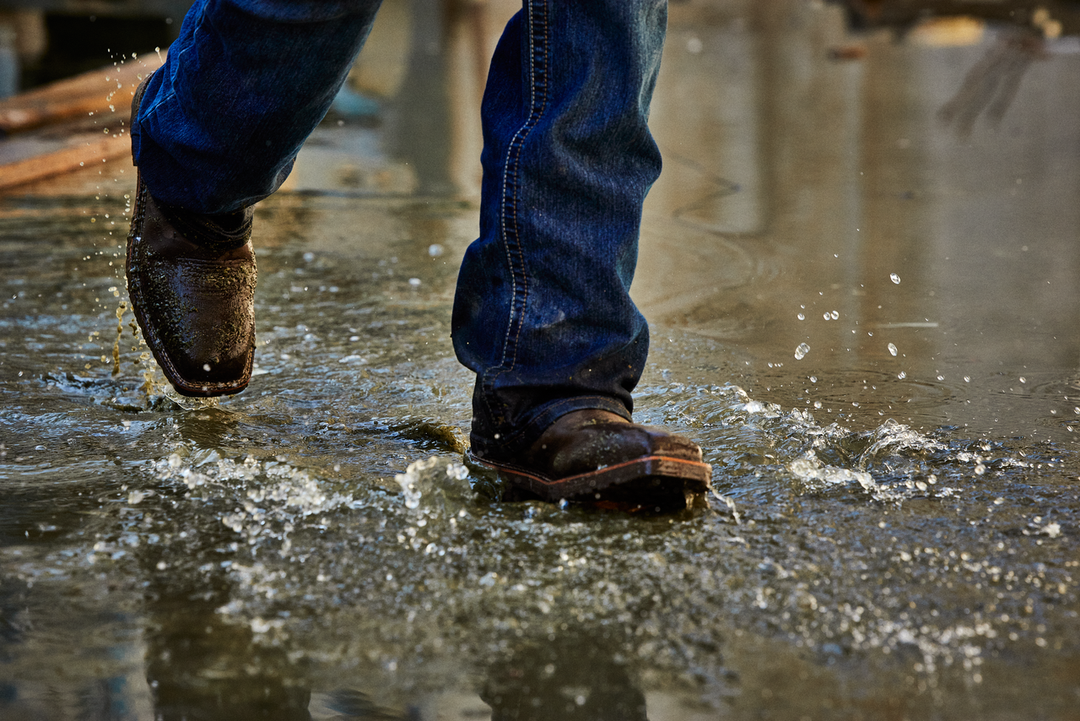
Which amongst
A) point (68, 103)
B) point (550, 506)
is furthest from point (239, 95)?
point (68, 103)

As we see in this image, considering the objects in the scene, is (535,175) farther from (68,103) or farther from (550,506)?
(68,103)

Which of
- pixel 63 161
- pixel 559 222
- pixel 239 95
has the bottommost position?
pixel 63 161

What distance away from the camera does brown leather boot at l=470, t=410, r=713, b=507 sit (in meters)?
1.25

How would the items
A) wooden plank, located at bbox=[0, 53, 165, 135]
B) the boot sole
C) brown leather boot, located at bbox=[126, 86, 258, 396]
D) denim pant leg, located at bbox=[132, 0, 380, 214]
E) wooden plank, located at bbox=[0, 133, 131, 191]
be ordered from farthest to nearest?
1. wooden plank, located at bbox=[0, 53, 165, 135]
2. wooden plank, located at bbox=[0, 133, 131, 191]
3. brown leather boot, located at bbox=[126, 86, 258, 396]
4. denim pant leg, located at bbox=[132, 0, 380, 214]
5. the boot sole

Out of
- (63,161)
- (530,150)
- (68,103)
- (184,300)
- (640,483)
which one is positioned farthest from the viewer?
(68,103)

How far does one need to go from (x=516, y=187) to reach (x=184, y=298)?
19.7 inches

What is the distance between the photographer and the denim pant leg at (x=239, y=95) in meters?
1.34

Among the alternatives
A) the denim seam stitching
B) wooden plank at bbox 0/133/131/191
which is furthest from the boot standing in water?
wooden plank at bbox 0/133/131/191

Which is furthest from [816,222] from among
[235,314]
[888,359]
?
[235,314]

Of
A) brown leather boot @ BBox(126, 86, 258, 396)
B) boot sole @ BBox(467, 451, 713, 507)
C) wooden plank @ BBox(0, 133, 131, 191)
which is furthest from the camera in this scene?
wooden plank @ BBox(0, 133, 131, 191)

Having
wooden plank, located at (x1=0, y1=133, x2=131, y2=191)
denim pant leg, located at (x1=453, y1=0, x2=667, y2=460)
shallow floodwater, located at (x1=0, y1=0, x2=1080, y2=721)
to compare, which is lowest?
wooden plank, located at (x1=0, y1=133, x2=131, y2=191)

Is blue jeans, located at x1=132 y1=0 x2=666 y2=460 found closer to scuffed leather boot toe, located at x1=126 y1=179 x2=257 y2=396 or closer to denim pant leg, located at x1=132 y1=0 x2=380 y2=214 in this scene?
denim pant leg, located at x1=132 y1=0 x2=380 y2=214

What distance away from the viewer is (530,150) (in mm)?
1370

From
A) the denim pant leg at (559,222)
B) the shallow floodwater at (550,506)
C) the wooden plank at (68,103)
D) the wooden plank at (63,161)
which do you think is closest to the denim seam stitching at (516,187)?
the denim pant leg at (559,222)
